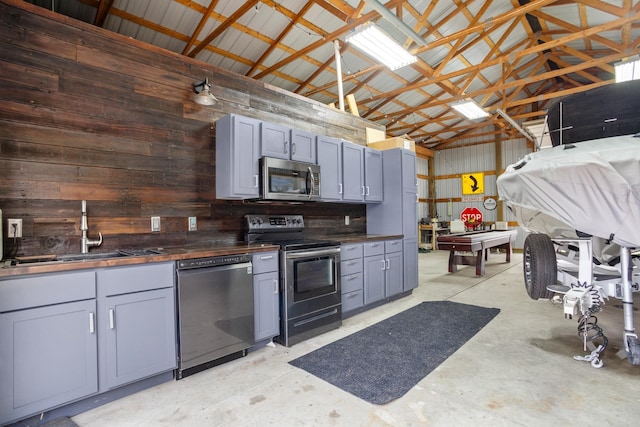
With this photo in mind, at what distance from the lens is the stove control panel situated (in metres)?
3.44

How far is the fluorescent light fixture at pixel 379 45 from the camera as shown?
3.97 metres

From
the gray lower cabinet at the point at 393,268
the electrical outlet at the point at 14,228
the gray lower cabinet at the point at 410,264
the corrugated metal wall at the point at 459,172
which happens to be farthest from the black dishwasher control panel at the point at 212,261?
the corrugated metal wall at the point at 459,172

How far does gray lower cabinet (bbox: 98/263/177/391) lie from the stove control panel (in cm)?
120

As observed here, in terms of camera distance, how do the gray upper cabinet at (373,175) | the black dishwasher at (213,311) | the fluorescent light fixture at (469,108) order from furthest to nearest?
the fluorescent light fixture at (469,108) < the gray upper cabinet at (373,175) < the black dishwasher at (213,311)

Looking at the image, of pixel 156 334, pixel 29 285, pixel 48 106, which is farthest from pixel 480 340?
pixel 48 106

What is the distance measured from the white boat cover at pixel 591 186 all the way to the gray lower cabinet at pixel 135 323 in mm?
2890

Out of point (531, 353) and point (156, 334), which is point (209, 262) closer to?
point (156, 334)

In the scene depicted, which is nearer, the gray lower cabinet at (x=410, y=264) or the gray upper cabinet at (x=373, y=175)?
the gray upper cabinet at (x=373, y=175)

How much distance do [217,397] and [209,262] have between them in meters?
0.96

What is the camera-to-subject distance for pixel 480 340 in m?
3.10

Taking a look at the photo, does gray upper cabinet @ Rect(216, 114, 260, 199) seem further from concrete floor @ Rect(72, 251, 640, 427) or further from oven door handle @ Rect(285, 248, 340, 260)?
concrete floor @ Rect(72, 251, 640, 427)

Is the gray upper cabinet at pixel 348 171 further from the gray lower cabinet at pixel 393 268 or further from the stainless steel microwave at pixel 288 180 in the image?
the gray lower cabinet at pixel 393 268

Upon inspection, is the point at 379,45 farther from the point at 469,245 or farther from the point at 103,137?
the point at 469,245

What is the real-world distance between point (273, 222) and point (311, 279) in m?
0.83
